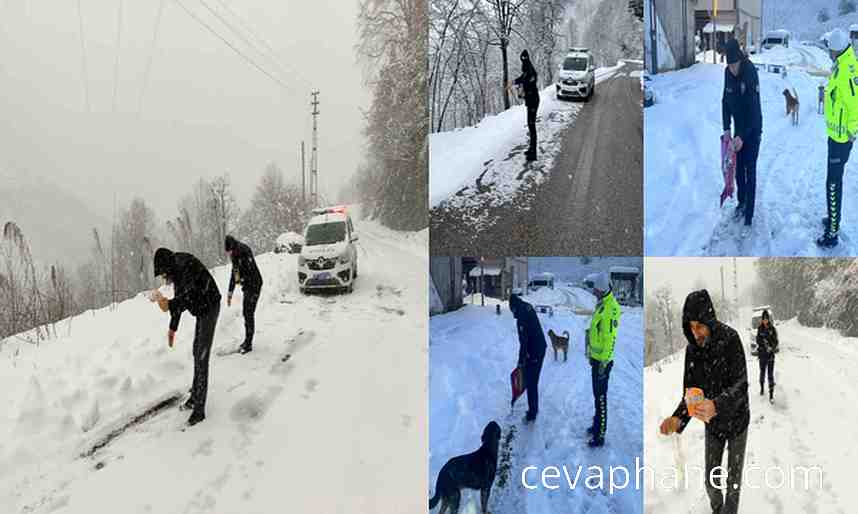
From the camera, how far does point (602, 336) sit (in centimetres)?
317

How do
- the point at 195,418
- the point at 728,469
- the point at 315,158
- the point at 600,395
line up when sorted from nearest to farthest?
the point at 195,418 → the point at 728,469 → the point at 600,395 → the point at 315,158

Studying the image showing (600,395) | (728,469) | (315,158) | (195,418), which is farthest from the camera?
(315,158)

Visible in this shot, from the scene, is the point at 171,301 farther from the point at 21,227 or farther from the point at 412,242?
the point at 412,242

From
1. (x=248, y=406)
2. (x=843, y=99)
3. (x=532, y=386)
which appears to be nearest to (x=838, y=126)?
(x=843, y=99)

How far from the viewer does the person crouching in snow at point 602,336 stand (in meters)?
3.15

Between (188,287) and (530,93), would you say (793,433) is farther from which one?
(188,287)

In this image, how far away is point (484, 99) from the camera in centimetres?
335

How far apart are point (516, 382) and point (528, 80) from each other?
1.43 m

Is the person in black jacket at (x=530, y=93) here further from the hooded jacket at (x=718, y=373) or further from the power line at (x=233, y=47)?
the power line at (x=233, y=47)

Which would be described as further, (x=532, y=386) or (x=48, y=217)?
(x=532, y=386)

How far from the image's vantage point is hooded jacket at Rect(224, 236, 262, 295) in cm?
308

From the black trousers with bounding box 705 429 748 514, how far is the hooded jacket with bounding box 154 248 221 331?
228cm

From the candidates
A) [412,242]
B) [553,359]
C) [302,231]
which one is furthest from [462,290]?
[302,231]

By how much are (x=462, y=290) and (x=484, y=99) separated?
36.7 inches
